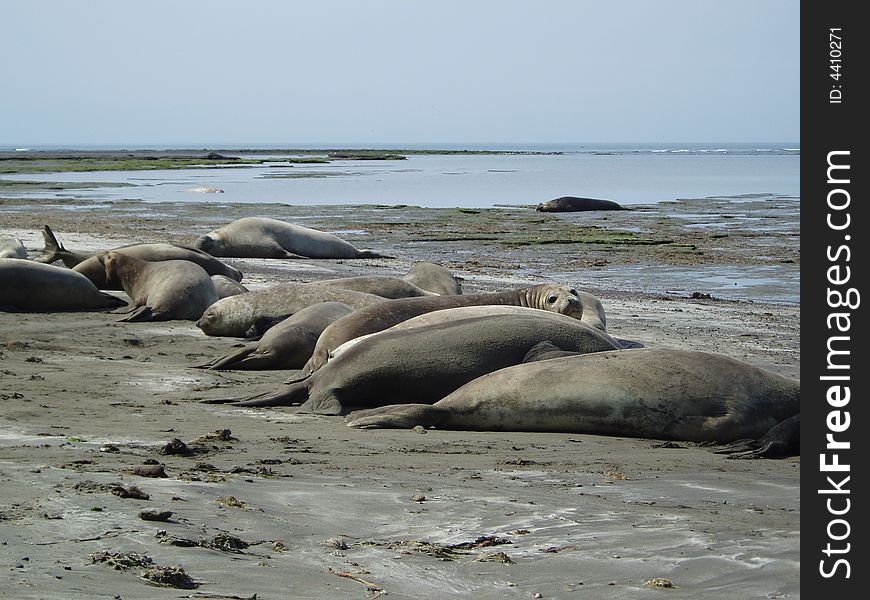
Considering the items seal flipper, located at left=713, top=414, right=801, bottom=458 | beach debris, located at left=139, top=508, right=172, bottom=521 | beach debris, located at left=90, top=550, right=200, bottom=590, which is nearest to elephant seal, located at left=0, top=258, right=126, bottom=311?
seal flipper, located at left=713, top=414, right=801, bottom=458

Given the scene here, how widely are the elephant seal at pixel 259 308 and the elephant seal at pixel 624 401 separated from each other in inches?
136

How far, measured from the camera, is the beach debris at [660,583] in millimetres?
3391

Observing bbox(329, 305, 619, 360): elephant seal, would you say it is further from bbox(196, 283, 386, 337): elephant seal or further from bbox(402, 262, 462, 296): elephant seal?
bbox(402, 262, 462, 296): elephant seal

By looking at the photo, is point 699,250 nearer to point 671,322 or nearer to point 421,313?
point 671,322

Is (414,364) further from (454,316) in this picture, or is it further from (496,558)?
(496,558)

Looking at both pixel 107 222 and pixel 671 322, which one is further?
pixel 107 222

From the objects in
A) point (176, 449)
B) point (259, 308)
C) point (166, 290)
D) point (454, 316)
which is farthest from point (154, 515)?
point (166, 290)

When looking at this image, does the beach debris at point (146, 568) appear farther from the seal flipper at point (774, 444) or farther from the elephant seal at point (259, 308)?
the elephant seal at point (259, 308)

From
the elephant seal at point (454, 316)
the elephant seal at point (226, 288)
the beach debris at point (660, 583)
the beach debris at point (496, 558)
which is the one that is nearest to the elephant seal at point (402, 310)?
the elephant seal at point (454, 316)

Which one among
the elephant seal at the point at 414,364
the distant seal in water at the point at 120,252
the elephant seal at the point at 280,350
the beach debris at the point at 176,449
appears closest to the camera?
the beach debris at the point at 176,449

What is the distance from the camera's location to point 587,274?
1641 cm

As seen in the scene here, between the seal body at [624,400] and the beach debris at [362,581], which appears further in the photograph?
the seal body at [624,400]

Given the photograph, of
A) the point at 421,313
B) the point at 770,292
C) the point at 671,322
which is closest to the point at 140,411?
the point at 421,313
